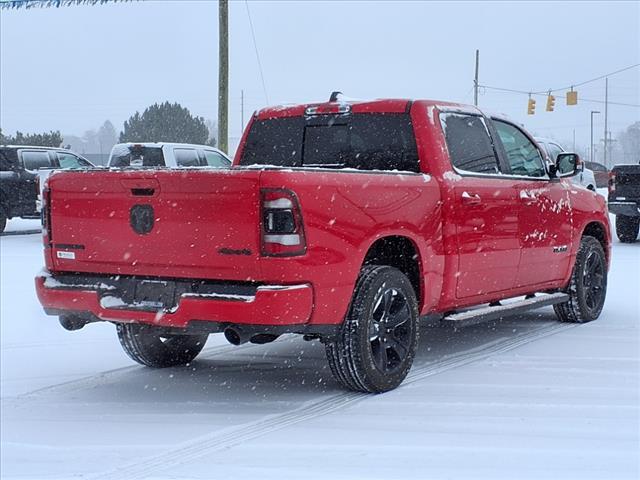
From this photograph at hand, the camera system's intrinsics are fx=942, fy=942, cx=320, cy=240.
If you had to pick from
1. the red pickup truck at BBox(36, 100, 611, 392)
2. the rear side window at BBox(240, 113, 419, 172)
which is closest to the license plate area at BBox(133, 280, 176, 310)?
the red pickup truck at BBox(36, 100, 611, 392)

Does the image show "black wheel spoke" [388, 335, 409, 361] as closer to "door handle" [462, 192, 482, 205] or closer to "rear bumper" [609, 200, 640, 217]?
"door handle" [462, 192, 482, 205]

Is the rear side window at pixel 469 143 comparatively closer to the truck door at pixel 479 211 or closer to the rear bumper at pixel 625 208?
the truck door at pixel 479 211

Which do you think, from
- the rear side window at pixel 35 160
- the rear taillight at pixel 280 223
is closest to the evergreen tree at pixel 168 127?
the rear side window at pixel 35 160

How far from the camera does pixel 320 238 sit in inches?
205

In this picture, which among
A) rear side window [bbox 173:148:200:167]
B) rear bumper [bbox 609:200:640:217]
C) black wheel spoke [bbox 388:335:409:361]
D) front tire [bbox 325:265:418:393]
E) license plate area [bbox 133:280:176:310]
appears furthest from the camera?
rear side window [bbox 173:148:200:167]

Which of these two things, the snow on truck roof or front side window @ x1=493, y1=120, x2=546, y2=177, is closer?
the snow on truck roof

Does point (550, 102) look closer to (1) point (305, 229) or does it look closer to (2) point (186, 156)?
(2) point (186, 156)

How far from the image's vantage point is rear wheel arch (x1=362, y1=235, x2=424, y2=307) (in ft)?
20.1

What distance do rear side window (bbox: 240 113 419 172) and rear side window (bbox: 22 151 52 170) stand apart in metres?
13.9

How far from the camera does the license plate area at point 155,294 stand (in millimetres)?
5344

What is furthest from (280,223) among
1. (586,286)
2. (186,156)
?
(186,156)

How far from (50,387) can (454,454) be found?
2907 mm

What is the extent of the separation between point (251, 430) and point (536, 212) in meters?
3.50

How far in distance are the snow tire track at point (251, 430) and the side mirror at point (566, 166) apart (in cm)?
190
